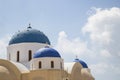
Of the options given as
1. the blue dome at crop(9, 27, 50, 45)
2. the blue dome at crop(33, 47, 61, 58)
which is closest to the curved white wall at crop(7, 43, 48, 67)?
the blue dome at crop(9, 27, 50, 45)

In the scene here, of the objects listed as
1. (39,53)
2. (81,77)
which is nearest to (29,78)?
(39,53)

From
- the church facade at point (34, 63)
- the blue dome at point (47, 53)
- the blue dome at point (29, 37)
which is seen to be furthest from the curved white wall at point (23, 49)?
the blue dome at point (47, 53)

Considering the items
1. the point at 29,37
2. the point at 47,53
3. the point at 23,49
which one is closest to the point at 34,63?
the point at 47,53

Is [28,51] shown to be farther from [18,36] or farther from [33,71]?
[33,71]

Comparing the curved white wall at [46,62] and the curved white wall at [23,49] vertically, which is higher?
the curved white wall at [23,49]

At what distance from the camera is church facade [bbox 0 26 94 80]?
92.4 feet

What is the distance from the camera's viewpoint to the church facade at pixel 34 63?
2816cm

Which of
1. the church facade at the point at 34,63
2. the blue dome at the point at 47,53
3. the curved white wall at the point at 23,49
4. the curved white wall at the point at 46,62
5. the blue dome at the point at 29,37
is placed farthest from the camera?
the blue dome at the point at 29,37

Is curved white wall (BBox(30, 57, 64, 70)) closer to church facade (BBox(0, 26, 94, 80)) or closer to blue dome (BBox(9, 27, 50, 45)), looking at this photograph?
church facade (BBox(0, 26, 94, 80))

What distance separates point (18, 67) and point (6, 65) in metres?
1.50

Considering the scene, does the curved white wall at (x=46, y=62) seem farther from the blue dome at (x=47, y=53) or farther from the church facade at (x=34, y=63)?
the blue dome at (x=47, y=53)

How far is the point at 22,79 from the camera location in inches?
1150

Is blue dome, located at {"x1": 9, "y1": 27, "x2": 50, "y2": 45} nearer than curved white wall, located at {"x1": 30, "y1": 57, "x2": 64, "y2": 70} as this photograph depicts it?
No

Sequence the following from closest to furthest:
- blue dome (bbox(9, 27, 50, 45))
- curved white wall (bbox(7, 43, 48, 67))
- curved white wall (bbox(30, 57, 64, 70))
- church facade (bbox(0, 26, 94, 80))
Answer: church facade (bbox(0, 26, 94, 80)), curved white wall (bbox(30, 57, 64, 70)), curved white wall (bbox(7, 43, 48, 67)), blue dome (bbox(9, 27, 50, 45))
